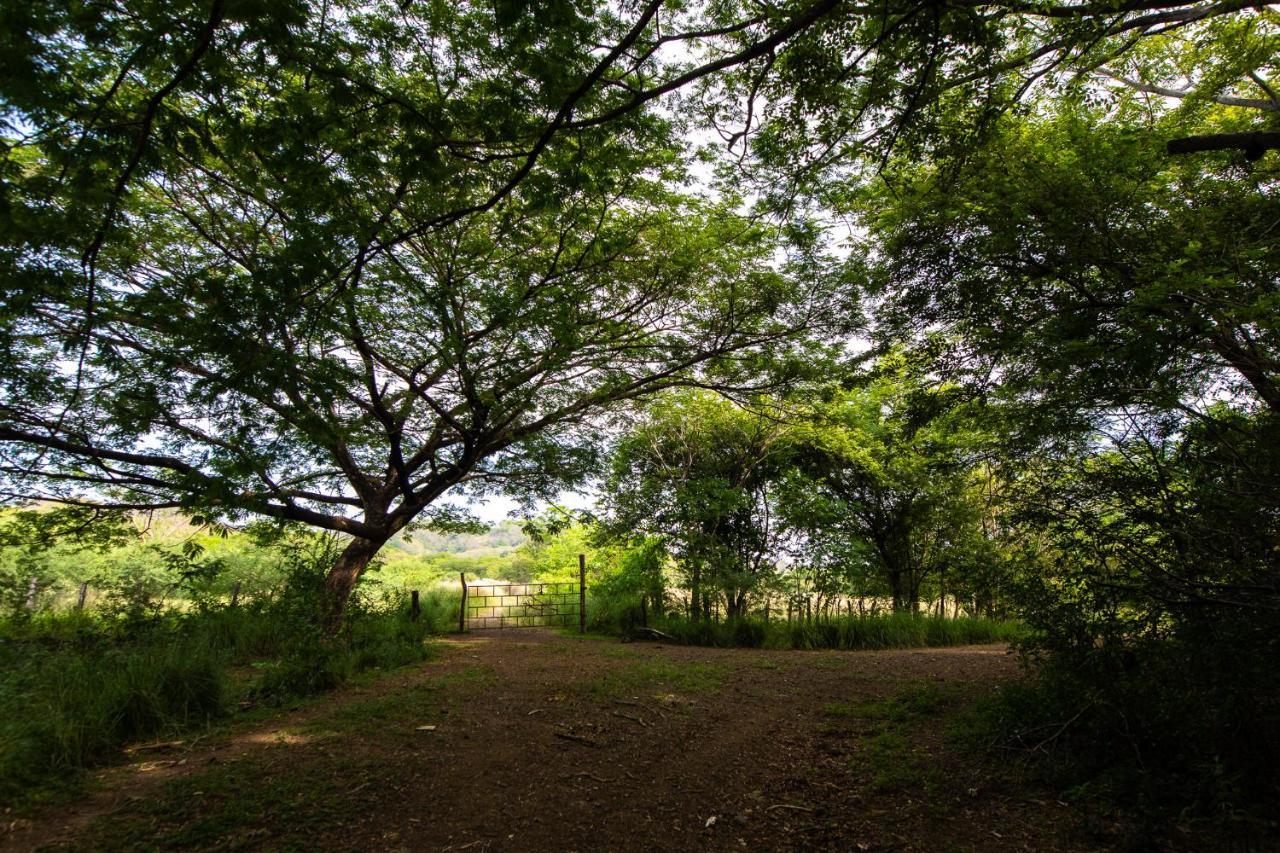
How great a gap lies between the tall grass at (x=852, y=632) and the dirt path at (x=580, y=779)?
3.44m

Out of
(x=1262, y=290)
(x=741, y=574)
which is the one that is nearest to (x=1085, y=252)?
(x=1262, y=290)

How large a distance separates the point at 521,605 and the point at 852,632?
6.98 m

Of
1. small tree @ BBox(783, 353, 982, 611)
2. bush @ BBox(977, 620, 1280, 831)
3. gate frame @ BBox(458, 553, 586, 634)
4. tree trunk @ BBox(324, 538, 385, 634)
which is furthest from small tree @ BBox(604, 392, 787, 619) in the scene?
bush @ BBox(977, 620, 1280, 831)

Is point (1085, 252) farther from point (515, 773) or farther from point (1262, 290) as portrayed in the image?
point (515, 773)

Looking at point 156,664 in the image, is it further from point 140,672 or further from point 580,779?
point 580,779

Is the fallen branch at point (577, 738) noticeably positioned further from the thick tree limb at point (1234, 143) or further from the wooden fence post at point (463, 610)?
the wooden fence post at point (463, 610)

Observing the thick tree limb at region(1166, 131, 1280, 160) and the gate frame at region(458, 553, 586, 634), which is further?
the gate frame at region(458, 553, 586, 634)

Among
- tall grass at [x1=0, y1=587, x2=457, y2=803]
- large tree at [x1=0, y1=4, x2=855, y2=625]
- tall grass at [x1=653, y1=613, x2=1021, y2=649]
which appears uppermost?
large tree at [x1=0, y1=4, x2=855, y2=625]

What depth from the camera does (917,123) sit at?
370 cm

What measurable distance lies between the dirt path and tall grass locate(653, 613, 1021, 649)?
11.3 ft

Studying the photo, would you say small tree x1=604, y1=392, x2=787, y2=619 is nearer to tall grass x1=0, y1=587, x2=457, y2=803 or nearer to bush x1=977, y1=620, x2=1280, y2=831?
tall grass x1=0, y1=587, x2=457, y2=803

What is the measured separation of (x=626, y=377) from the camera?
7934 mm

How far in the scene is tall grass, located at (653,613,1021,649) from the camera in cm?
898

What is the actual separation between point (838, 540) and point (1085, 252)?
8123 millimetres
